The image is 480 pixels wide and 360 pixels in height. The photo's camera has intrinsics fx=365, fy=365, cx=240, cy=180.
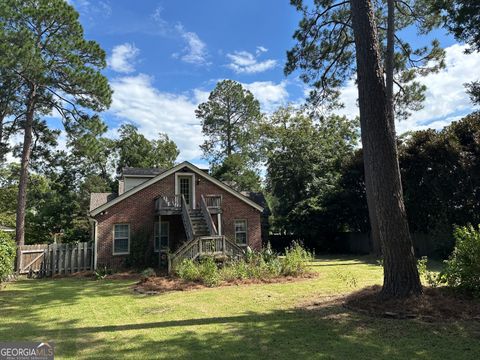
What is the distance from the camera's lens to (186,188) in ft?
66.9

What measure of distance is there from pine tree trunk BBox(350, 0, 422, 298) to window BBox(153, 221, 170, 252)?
1309 centimetres

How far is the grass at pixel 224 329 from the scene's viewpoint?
5129 millimetres

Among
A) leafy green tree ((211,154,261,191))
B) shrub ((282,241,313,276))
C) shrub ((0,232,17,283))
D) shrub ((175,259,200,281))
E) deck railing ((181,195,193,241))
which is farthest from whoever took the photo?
leafy green tree ((211,154,261,191))

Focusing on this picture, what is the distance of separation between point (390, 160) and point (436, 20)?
11.5 m

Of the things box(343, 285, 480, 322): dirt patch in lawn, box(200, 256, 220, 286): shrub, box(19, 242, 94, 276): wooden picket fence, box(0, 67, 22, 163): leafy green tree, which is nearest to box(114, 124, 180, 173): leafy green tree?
box(0, 67, 22, 163): leafy green tree

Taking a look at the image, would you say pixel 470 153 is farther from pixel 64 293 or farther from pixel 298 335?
pixel 64 293

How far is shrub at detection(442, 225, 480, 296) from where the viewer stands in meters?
7.51

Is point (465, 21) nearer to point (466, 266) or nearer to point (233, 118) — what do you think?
point (466, 266)

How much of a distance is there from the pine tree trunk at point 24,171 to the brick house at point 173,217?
3540mm

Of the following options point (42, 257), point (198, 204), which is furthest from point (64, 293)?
point (198, 204)

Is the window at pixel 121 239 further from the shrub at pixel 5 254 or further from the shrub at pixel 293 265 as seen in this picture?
the shrub at pixel 293 265

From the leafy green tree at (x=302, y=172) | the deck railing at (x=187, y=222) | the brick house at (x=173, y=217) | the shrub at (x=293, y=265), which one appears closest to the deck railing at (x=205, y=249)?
the brick house at (x=173, y=217)

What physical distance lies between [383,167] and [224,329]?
4.57 m

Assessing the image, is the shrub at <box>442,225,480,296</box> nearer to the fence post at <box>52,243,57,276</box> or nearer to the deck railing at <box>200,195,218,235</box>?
the deck railing at <box>200,195,218,235</box>
